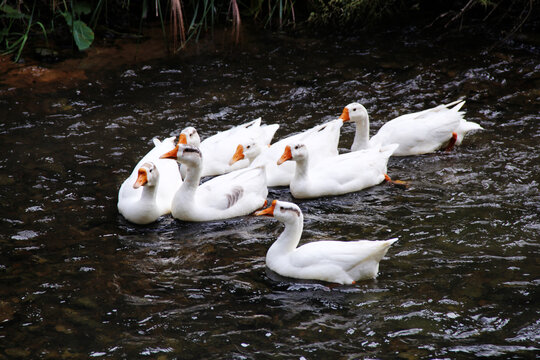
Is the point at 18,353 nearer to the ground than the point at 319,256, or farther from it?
nearer to the ground

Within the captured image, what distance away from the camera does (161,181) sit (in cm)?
739

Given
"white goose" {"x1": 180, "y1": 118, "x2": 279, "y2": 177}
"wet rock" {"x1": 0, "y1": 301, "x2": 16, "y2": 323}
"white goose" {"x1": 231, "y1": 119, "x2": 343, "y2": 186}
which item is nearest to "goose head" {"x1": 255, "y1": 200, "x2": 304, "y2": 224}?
"white goose" {"x1": 231, "y1": 119, "x2": 343, "y2": 186}

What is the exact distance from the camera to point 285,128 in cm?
891

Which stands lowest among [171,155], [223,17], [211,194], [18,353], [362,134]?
[18,353]

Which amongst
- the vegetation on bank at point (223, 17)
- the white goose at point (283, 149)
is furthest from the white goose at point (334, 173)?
the vegetation on bank at point (223, 17)

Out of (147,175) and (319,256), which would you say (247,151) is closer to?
(147,175)

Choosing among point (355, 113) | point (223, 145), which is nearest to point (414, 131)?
point (355, 113)

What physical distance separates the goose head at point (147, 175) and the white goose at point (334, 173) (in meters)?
1.38

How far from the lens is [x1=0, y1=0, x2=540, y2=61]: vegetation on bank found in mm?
10633

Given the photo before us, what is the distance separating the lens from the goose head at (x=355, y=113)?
814 centimetres

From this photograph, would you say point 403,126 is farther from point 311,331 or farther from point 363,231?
point 311,331

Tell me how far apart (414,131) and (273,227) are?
8.01 feet

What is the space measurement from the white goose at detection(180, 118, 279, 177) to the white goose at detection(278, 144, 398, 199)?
858 millimetres

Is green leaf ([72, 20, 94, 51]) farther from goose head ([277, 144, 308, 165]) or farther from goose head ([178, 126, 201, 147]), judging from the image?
goose head ([277, 144, 308, 165])
